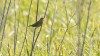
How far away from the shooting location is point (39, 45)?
3.12m

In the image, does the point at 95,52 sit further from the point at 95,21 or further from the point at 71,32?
the point at 95,21

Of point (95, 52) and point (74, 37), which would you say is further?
point (74, 37)

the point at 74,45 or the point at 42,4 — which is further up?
the point at 74,45

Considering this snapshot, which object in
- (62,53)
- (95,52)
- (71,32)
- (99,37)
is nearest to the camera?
(62,53)

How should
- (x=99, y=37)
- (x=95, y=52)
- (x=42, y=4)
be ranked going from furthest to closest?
(x=42, y=4) → (x=99, y=37) → (x=95, y=52)

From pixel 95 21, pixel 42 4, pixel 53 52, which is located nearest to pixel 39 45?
pixel 53 52

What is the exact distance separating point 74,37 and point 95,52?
39cm

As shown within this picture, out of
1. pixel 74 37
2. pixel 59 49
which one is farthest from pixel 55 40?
pixel 59 49

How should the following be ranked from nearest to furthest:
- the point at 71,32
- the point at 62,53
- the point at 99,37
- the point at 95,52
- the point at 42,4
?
the point at 62,53 < the point at 95,52 < the point at 99,37 < the point at 71,32 < the point at 42,4

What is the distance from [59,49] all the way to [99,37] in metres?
0.48

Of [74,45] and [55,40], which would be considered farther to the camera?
[55,40]

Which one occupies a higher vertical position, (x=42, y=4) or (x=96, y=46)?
(x=96, y=46)

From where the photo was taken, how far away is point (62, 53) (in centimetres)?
279

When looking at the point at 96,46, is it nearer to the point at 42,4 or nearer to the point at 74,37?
the point at 74,37
